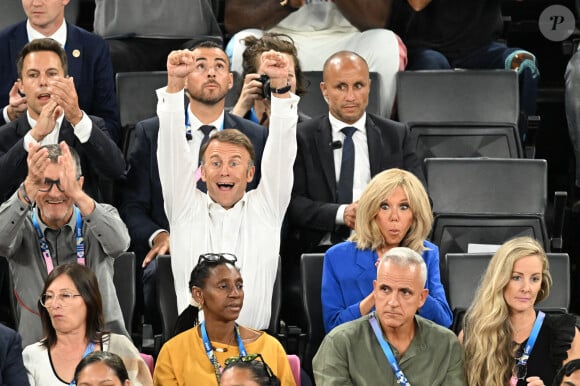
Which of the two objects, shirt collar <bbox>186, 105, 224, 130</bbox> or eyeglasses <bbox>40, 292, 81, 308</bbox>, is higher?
shirt collar <bbox>186, 105, 224, 130</bbox>

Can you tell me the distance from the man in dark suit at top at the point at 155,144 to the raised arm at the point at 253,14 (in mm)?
1240

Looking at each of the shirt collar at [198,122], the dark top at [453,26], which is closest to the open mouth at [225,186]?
the shirt collar at [198,122]

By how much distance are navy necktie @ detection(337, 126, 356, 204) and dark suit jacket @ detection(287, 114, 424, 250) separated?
3 centimetres

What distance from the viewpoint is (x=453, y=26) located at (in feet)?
22.9

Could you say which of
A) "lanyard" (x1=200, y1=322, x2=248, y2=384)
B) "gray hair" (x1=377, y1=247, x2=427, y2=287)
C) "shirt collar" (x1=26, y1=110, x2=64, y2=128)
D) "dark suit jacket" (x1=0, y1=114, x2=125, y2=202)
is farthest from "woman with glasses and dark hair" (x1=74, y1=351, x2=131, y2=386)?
"shirt collar" (x1=26, y1=110, x2=64, y2=128)

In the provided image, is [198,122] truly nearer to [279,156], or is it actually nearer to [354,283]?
[279,156]

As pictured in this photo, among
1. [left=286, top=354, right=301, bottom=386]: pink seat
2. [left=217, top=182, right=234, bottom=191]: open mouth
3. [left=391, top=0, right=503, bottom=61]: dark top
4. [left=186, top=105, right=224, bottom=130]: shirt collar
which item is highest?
[left=391, top=0, right=503, bottom=61]: dark top

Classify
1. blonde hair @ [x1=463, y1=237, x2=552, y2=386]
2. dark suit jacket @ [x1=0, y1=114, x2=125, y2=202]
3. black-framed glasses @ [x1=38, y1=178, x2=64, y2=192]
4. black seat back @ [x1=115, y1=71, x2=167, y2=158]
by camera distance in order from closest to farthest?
blonde hair @ [x1=463, y1=237, x2=552, y2=386], black-framed glasses @ [x1=38, y1=178, x2=64, y2=192], dark suit jacket @ [x1=0, y1=114, x2=125, y2=202], black seat back @ [x1=115, y1=71, x2=167, y2=158]

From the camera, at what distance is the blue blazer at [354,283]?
4.79m

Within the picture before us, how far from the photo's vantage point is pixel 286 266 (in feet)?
18.3

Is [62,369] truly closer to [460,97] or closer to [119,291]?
[119,291]

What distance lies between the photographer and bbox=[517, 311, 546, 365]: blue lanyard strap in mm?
4609

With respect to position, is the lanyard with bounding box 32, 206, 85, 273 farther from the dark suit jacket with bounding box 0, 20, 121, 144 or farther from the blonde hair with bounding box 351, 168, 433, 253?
the dark suit jacket with bounding box 0, 20, 121, 144

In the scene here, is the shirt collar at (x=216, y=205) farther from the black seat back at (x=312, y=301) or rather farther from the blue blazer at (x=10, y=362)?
the blue blazer at (x=10, y=362)
